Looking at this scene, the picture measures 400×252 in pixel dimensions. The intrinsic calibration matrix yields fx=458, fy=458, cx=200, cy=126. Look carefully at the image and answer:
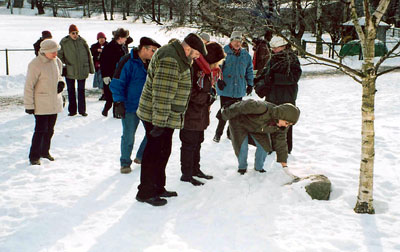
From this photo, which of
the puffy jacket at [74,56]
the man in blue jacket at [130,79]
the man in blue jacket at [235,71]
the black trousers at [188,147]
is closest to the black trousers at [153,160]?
the black trousers at [188,147]

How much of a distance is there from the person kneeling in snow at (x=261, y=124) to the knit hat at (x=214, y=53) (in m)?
0.60

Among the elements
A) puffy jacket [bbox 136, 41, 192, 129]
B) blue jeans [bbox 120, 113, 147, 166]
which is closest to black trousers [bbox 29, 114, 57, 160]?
blue jeans [bbox 120, 113, 147, 166]

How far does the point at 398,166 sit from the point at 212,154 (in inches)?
105

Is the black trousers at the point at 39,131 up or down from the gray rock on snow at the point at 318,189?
up

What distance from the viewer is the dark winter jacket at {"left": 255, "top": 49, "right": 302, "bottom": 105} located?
6406mm

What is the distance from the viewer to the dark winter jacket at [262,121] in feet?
17.6

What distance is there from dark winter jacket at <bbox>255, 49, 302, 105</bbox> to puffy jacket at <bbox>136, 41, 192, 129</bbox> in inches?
84.2

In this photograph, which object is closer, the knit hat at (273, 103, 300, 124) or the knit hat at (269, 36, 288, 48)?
the knit hat at (273, 103, 300, 124)

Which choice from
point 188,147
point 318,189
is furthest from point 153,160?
point 318,189

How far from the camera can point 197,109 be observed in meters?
5.44

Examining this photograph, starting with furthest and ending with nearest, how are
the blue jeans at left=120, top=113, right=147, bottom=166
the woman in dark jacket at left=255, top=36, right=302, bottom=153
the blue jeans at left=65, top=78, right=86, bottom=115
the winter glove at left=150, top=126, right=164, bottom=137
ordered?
the blue jeans at left=65, top=78, right=86, bottom=115 < the woman in dark jacket at left=255, top=36, right=302, bottom=153 < the blue jeans at left=120, top=113, right=147, bottom=166 < the winter glove at left=150, top=126, right=164, bottom=137

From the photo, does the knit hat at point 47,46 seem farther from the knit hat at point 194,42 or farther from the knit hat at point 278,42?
the knit hat at point 278,42

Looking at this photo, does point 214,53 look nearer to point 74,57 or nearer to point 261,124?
point 261,124

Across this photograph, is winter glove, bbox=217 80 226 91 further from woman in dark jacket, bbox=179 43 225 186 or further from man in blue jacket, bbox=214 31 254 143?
woman in dark jacket, bbox=179 43 225 186
